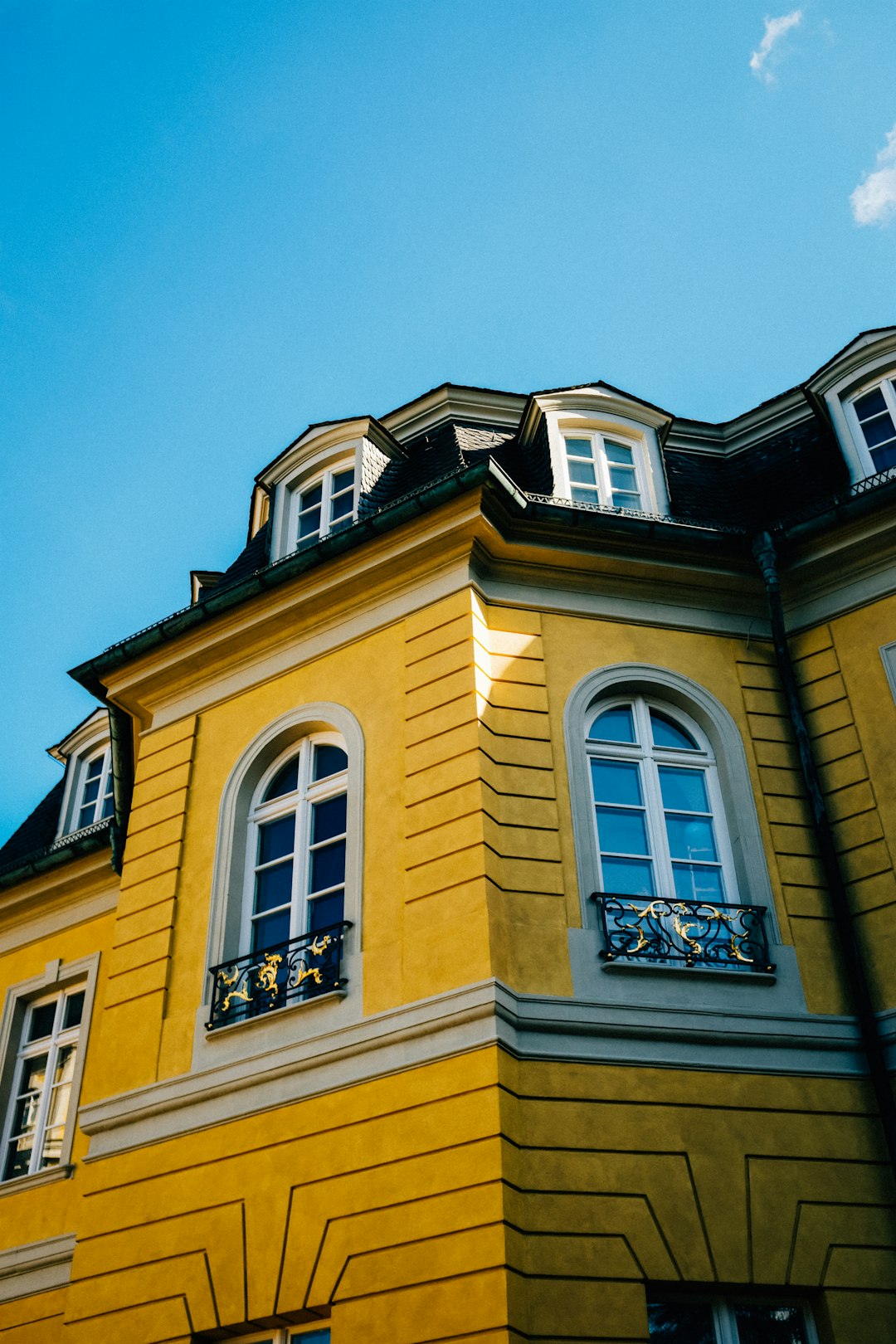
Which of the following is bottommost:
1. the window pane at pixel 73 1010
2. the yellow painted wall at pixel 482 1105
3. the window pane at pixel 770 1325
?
the window pane at pixel 770 1325

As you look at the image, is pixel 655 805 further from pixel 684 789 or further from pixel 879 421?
pixel 879 421

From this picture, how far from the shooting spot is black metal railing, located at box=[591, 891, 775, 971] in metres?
10.4

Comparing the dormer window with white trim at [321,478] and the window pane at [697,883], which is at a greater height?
the dormer window with white trim at [321,478]

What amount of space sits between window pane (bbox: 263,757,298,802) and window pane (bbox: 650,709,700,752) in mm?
3358

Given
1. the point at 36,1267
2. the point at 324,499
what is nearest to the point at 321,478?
the point at 324,499

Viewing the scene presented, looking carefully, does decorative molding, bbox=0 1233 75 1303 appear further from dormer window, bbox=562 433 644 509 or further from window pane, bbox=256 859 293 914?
dormer window, bbox=562 433 644 509

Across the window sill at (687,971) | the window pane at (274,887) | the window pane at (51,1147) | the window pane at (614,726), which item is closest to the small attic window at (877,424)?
the window pane at (614,726)

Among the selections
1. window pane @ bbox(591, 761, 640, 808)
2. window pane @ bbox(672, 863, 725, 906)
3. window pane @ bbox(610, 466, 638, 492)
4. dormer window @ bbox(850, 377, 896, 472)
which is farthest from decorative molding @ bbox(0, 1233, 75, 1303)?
dormer window @ bbox(850, 377, 896, 472)

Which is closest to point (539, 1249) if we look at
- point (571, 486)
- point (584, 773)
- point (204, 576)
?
point (584, 773)

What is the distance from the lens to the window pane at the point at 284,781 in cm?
1268

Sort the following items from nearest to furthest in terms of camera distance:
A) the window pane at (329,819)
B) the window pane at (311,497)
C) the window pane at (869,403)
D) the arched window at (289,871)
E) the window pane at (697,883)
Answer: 1. the arched window at (289,871)
2. the window pane at (697,883)
3. the window pane at (329,819)
4. the window pane at (869,403)
5. the window pane at (311,497)

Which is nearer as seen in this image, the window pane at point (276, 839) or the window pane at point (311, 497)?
the window pane at point (276, 839)

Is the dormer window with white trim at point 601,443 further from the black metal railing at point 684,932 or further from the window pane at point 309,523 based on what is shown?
the black metal railing at point 684,932

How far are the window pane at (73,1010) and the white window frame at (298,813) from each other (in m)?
4.61
